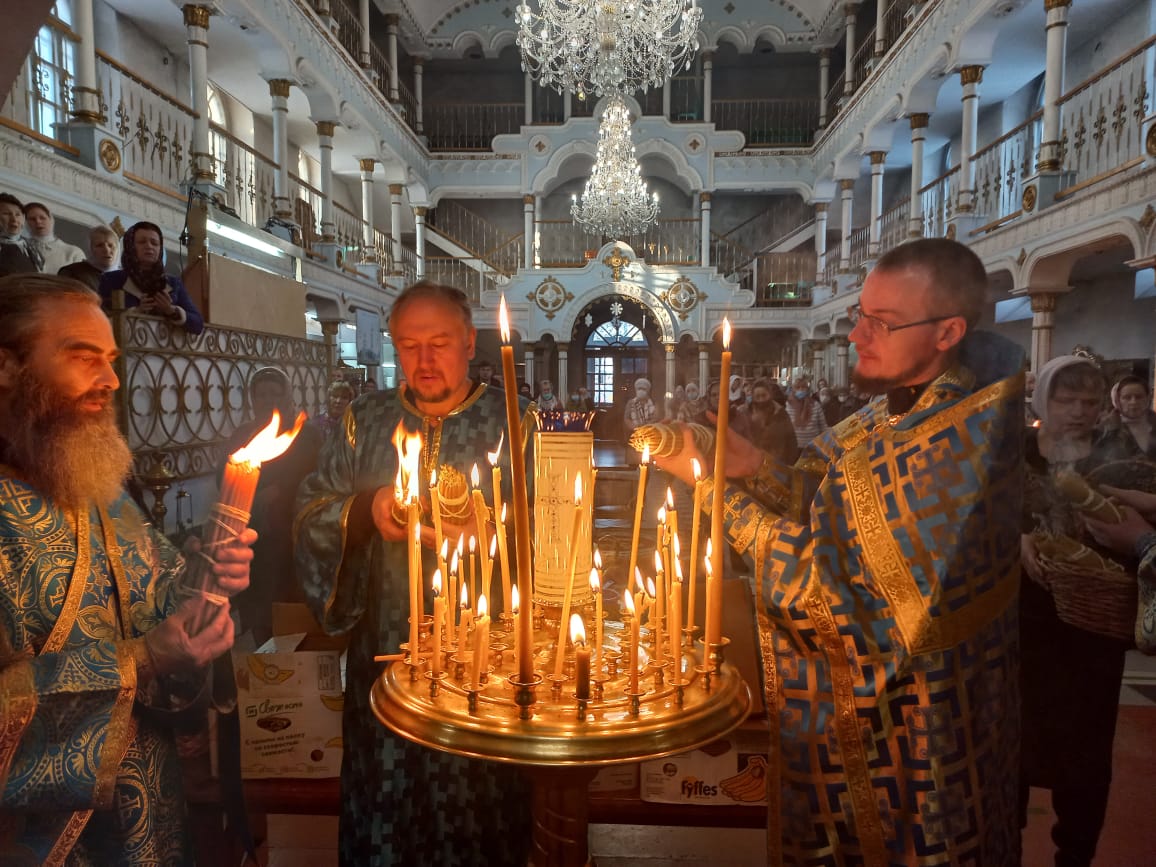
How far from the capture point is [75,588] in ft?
4.18

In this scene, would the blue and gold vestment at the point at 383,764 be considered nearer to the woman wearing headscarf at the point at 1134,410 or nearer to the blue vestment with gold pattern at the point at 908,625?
the blue vestment with gold pattern at the point at 908,625

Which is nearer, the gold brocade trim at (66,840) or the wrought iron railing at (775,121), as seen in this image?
the gold brocade trim at (66,840)

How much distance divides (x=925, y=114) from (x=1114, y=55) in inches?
103

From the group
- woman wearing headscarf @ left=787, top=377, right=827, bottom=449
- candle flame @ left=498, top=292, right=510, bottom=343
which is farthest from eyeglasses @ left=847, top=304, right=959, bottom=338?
woman wearing headscarf @ left=787, top=377, right=827, bottom=449

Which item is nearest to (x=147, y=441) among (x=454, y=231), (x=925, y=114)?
(x=925, y=114)

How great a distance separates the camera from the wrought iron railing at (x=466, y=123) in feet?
64.5

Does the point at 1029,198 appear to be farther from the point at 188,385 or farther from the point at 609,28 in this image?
the point at 188,385

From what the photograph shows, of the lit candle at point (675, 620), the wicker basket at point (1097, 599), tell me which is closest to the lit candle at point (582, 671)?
the lit candle at point (675, 620)

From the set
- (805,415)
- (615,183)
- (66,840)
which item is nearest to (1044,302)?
(805,415)

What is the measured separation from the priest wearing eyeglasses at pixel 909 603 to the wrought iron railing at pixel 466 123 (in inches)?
787

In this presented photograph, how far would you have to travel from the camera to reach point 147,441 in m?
4.51

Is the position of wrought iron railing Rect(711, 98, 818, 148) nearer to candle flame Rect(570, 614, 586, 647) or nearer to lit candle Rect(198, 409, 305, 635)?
candle flame Rect(570, 614, 586, 647)

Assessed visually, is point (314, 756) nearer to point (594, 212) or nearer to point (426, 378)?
point (426, 378)

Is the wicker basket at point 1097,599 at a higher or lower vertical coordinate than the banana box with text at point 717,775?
higher
